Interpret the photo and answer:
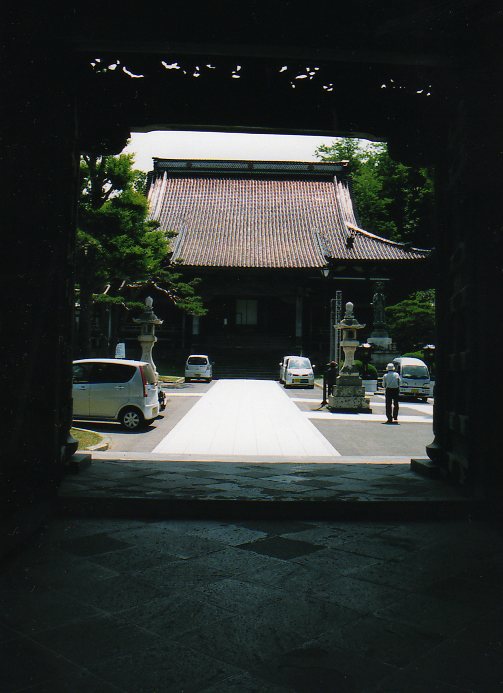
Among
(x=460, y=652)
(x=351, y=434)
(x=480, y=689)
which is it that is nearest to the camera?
(x=480, y=689)

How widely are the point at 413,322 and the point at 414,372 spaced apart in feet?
26.7

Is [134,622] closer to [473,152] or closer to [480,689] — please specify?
[480,689]

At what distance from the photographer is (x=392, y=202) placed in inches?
1745

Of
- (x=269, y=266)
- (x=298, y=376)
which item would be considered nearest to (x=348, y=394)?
(x=298, y=376)

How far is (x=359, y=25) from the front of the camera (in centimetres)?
464

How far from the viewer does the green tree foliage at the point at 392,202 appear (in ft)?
137

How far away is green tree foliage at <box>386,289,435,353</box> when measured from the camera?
2909 cm

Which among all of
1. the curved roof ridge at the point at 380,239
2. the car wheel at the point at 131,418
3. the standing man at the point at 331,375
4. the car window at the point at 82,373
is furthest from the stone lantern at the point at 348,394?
the curved roof ridge at the point at 380,239

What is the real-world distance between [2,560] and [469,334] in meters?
3.97

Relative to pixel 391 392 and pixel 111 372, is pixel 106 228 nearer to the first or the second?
pixel 111 372

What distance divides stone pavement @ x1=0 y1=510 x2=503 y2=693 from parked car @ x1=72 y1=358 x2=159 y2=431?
8294mm

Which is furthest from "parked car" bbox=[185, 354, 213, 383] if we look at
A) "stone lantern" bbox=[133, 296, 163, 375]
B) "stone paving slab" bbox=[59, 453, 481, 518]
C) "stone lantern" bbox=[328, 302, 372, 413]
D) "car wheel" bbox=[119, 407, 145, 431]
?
"stone paving slab" bbox=[59, 453, 481, 518]

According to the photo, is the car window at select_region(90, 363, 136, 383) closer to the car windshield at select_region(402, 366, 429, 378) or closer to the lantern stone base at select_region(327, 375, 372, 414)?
the lantern stone base at select_region(327, 375, 372, 414)

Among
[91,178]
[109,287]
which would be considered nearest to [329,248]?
[109,287]
